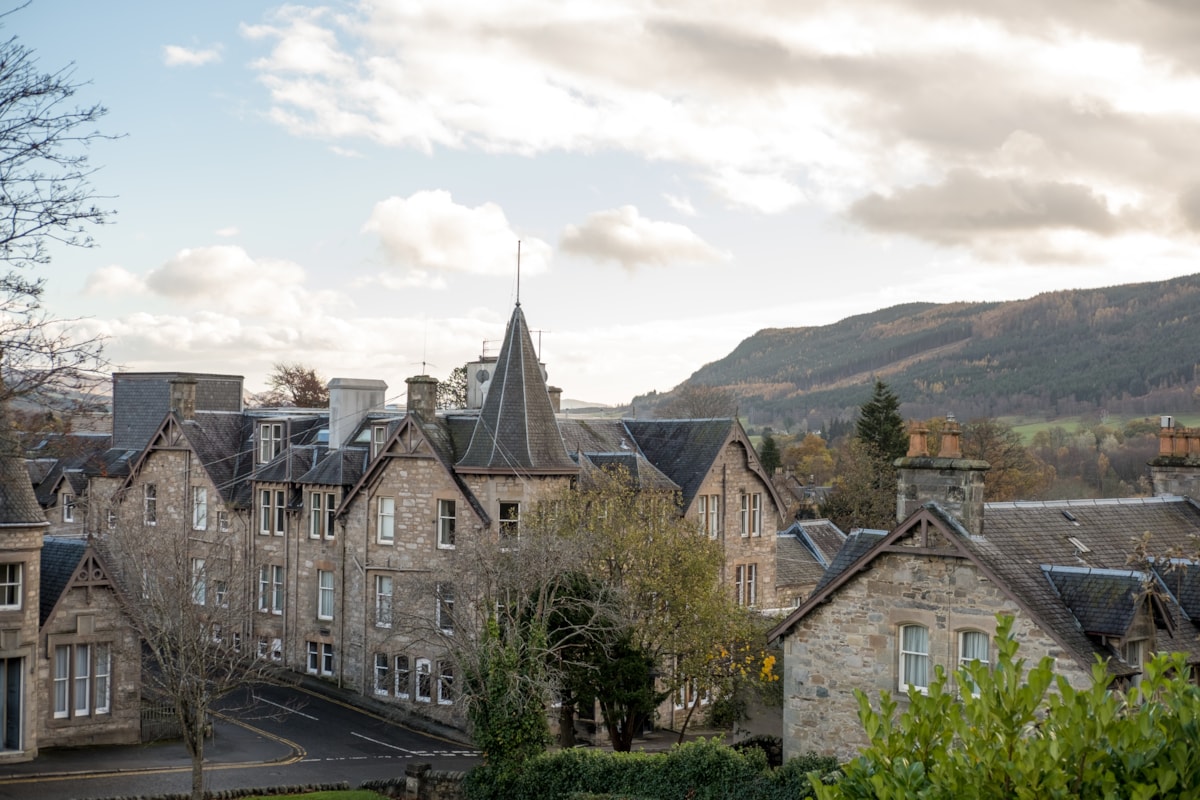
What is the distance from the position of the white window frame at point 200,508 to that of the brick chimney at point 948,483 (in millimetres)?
35087

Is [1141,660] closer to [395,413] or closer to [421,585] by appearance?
[421,585]

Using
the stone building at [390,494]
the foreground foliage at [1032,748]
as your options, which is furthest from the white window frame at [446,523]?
the foreground foliage at [1032,748]

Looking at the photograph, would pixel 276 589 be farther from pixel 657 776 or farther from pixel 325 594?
pixel 657 776

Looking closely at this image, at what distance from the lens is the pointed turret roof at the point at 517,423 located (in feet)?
→ 134

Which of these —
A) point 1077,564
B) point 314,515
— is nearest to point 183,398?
point 314,515

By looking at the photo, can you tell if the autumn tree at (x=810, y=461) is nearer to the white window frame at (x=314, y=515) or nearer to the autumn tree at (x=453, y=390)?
the autumn tree at (x=453, y=390)

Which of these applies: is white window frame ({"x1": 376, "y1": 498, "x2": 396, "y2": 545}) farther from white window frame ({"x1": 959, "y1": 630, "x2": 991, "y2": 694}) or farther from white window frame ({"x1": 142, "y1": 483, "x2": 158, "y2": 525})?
white window frame ({"x1": 959, "y1": 630, "x2": 991, "y2": 694})

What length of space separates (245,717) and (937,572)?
86.9 ft

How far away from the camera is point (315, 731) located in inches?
1597

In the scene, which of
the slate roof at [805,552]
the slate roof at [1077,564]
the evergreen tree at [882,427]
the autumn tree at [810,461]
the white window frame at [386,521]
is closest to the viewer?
the slate roof at [1077,564]

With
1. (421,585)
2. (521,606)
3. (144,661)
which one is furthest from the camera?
(144,661)

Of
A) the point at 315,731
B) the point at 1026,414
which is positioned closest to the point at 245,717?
the point at 315,731

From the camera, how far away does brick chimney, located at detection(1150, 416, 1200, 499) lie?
3488 centimetres

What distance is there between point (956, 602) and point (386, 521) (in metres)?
24.7
